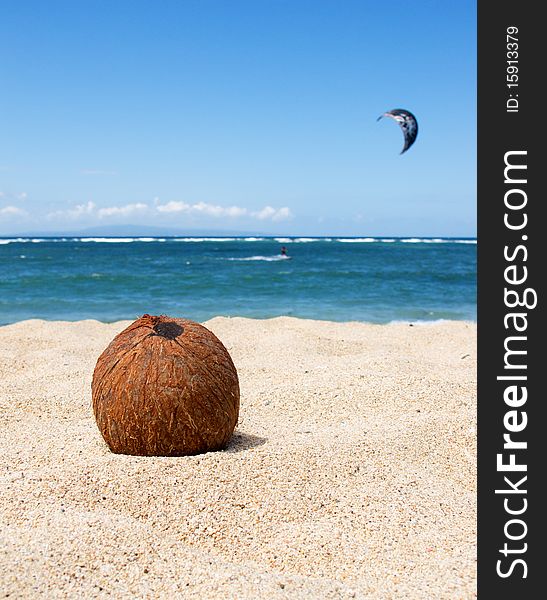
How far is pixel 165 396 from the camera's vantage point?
4422mm

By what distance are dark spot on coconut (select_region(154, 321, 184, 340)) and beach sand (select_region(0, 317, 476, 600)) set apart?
0.95m

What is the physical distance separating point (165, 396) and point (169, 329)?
0.64 metres

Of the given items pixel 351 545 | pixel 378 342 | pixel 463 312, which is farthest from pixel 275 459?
pixel 463 312

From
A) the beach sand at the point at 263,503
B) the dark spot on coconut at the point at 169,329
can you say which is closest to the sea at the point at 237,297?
the beach sand at the point at 263,503

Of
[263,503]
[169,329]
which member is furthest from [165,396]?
[263,503]

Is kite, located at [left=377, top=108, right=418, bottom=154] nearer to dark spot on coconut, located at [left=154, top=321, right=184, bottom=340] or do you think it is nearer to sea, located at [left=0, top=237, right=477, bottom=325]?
dark spot on coconut, located at [left=154, top=321, right=184, bottom=340]

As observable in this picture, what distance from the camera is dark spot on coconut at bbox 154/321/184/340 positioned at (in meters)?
4.77

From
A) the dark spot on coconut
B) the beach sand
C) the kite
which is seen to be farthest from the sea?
the dark spot on coconut

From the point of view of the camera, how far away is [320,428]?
19.2ft

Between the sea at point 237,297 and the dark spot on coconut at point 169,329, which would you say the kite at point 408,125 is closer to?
the dark spot on coconut at point 169,329

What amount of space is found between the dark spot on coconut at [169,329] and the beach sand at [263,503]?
0.95 meters

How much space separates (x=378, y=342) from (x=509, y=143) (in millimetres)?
7661

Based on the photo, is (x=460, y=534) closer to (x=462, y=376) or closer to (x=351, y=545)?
(x=351, y=545)

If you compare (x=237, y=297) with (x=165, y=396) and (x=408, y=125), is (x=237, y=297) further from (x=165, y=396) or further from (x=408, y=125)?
(x=165, y=396)
